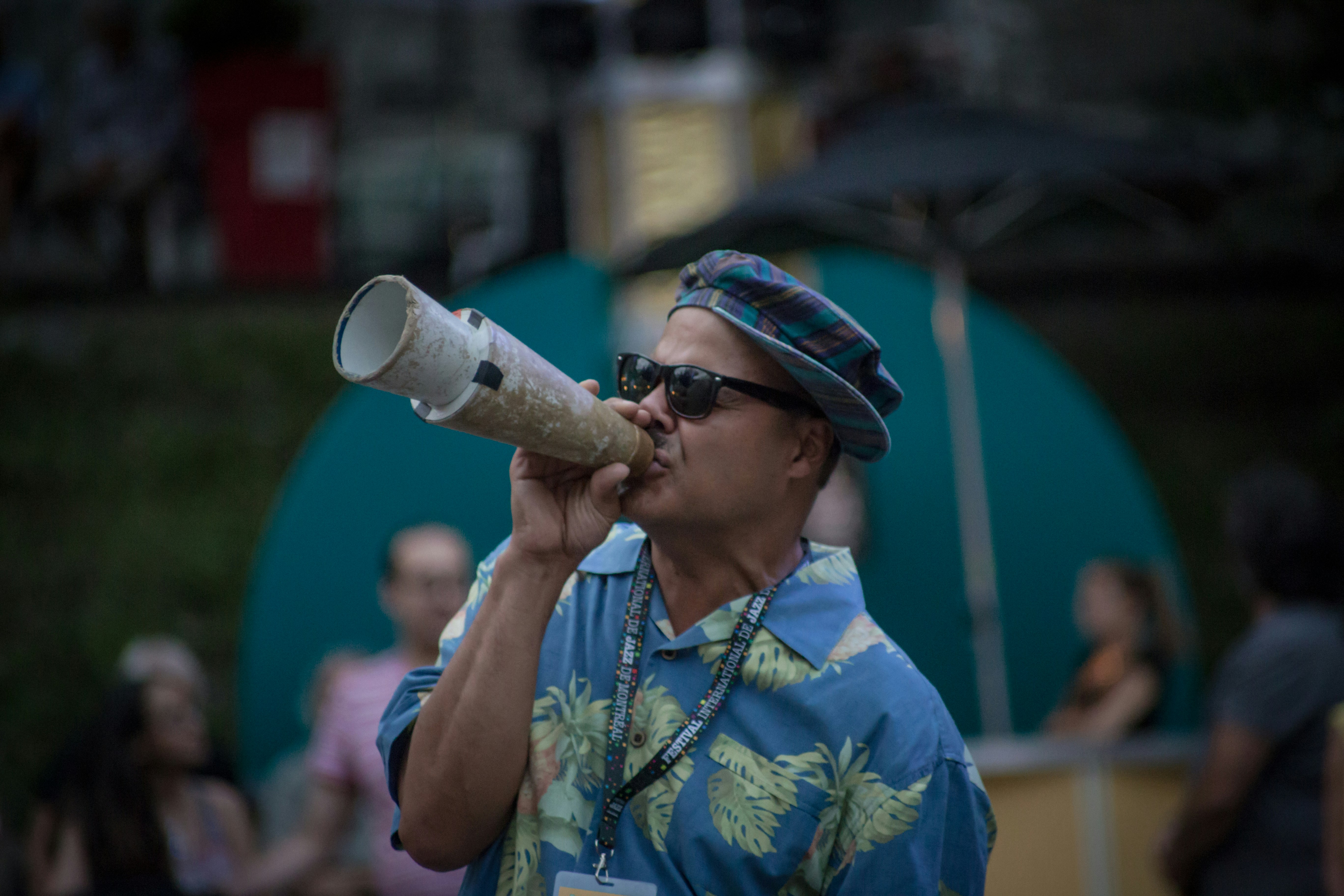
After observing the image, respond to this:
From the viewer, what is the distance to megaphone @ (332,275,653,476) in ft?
4.80

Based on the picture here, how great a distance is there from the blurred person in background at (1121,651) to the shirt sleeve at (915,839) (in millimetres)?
3126

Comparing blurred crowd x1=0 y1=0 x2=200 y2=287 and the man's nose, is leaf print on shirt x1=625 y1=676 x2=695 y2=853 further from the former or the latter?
blurred crowd x1=0 y1=0 x2=200 y2=287

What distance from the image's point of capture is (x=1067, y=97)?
945 cm

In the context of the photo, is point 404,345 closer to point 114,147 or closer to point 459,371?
point 459,371

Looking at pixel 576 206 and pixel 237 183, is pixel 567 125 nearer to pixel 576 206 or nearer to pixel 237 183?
pixel 576 206

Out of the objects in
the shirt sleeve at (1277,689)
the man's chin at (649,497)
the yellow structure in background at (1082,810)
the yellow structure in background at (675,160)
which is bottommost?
the yellow structure in background at (1082,810)

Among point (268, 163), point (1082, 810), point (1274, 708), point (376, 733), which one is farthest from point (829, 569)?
point (268, 163)

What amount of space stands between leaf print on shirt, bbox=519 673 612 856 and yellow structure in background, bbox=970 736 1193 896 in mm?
2653

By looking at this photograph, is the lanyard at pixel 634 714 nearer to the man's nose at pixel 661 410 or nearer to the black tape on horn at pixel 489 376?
the man's nose at pixel 661 410

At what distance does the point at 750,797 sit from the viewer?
1651 mm

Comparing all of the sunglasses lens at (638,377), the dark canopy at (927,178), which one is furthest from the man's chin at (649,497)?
the dark canopy at (927,178)

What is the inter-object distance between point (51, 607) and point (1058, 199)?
17.2 feet

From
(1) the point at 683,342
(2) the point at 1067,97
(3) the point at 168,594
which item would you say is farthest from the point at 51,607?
(2) the point at 1067,97

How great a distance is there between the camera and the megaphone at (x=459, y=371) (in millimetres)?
1464
